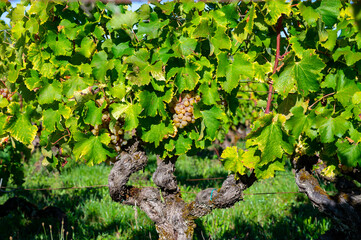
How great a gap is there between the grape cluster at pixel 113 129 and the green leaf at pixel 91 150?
68mm

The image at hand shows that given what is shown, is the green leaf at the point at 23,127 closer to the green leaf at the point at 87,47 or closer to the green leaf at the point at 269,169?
the green leaf at the point at 87,47

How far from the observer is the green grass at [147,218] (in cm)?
384

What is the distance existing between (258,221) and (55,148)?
2.47 meters

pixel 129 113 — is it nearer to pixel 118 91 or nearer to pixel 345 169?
pixel 118 91

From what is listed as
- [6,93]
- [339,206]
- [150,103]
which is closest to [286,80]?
[150,103]

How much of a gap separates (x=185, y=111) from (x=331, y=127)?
2.64 ft

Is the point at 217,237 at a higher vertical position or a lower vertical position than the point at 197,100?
lower

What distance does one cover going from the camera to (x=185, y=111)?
6.86 feet

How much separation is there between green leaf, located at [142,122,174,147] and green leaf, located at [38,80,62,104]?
618mm

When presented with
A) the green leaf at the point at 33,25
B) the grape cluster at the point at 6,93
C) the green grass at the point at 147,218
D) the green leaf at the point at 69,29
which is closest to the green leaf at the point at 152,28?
the green leaf at the point at 69,29

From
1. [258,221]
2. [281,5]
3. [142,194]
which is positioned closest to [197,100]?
[281,5]

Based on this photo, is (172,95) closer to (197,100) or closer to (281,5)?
(197,100)

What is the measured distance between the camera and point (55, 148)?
2770mm

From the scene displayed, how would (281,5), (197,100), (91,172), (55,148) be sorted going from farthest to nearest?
1. (91,172)
2. (55,148)
3. (197,100)
4. (281,5)
